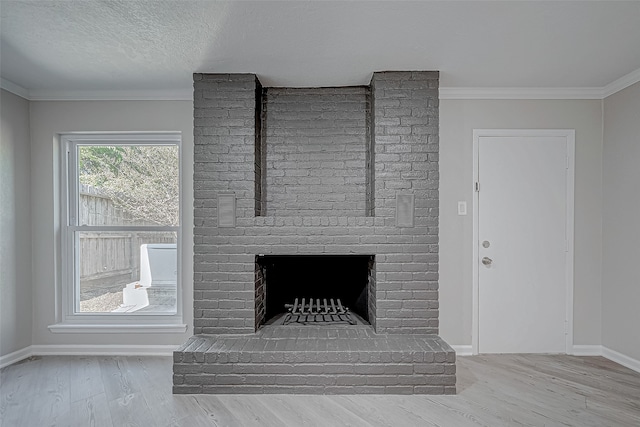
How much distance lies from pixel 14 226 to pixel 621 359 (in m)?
5.18

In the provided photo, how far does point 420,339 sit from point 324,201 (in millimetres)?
1350

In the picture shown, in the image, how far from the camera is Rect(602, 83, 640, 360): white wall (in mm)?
2898

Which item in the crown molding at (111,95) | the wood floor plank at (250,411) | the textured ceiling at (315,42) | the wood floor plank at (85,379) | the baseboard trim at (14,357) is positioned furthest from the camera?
the crown molding at (111,95)

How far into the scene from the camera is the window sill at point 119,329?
3273 mm

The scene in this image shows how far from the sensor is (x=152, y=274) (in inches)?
135

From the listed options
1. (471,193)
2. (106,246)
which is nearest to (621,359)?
(471,193)

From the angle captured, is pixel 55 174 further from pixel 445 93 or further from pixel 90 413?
pixel 445 93

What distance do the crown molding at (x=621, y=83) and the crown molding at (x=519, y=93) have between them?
0.05 m

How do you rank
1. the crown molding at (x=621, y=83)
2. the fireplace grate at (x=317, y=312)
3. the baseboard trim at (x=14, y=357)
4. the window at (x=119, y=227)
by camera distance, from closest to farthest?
the crown molding at (x=621, y=83)
the baseboard trim at (x=14, y=357)
the fireplace grate at (x=317, y=312)
the window at (x=119, y=227)

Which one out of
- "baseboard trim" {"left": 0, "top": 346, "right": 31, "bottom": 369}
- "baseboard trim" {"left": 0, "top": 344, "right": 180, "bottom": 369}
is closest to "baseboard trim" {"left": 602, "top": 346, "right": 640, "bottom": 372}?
"baseboard trim" {"left": 0, "top": 344, "right": 180, "bottom": 369}

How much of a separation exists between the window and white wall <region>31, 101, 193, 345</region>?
4.0 inches

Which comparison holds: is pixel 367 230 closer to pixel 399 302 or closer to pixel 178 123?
pixel 399 302

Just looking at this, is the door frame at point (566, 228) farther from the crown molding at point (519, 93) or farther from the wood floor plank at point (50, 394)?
the wood floor plank at point (50, 394)

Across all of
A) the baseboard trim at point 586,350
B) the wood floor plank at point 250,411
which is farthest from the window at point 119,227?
the baseboard trim at point 586,350
